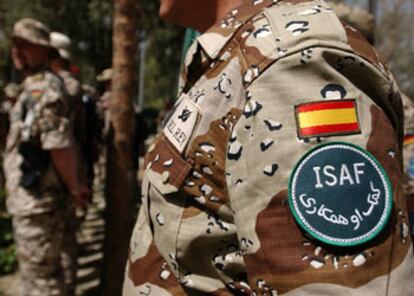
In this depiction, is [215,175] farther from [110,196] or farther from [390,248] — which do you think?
[110,196]

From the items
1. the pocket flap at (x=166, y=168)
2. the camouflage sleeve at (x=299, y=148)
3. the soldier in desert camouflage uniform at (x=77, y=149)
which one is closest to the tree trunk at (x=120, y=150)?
the soldier in desert camouflage uniform at (x=77, y=149)

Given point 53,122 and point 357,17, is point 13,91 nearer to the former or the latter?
point 53,122

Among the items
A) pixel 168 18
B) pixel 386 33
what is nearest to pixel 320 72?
pixel 168 18

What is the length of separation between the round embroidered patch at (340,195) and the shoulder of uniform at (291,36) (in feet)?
0.57

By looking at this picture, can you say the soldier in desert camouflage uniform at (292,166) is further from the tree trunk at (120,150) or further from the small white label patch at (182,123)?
the tree trunk at (120,150)

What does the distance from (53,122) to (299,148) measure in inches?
99.4

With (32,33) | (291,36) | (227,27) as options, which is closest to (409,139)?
(32,33)

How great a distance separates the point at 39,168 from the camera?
3.24 meters

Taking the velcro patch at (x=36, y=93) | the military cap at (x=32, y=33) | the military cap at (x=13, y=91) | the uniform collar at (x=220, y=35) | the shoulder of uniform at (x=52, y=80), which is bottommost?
the military cap at (x=13, y=91)

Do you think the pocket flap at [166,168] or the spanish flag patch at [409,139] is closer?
the pocket flap at [166,168]

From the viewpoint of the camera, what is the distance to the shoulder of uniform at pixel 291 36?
930 millimetres

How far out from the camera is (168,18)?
1.39 metres

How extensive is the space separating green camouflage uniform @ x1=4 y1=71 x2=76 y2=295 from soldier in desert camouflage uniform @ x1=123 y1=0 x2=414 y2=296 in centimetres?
225

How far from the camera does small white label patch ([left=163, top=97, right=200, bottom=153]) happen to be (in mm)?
1069
